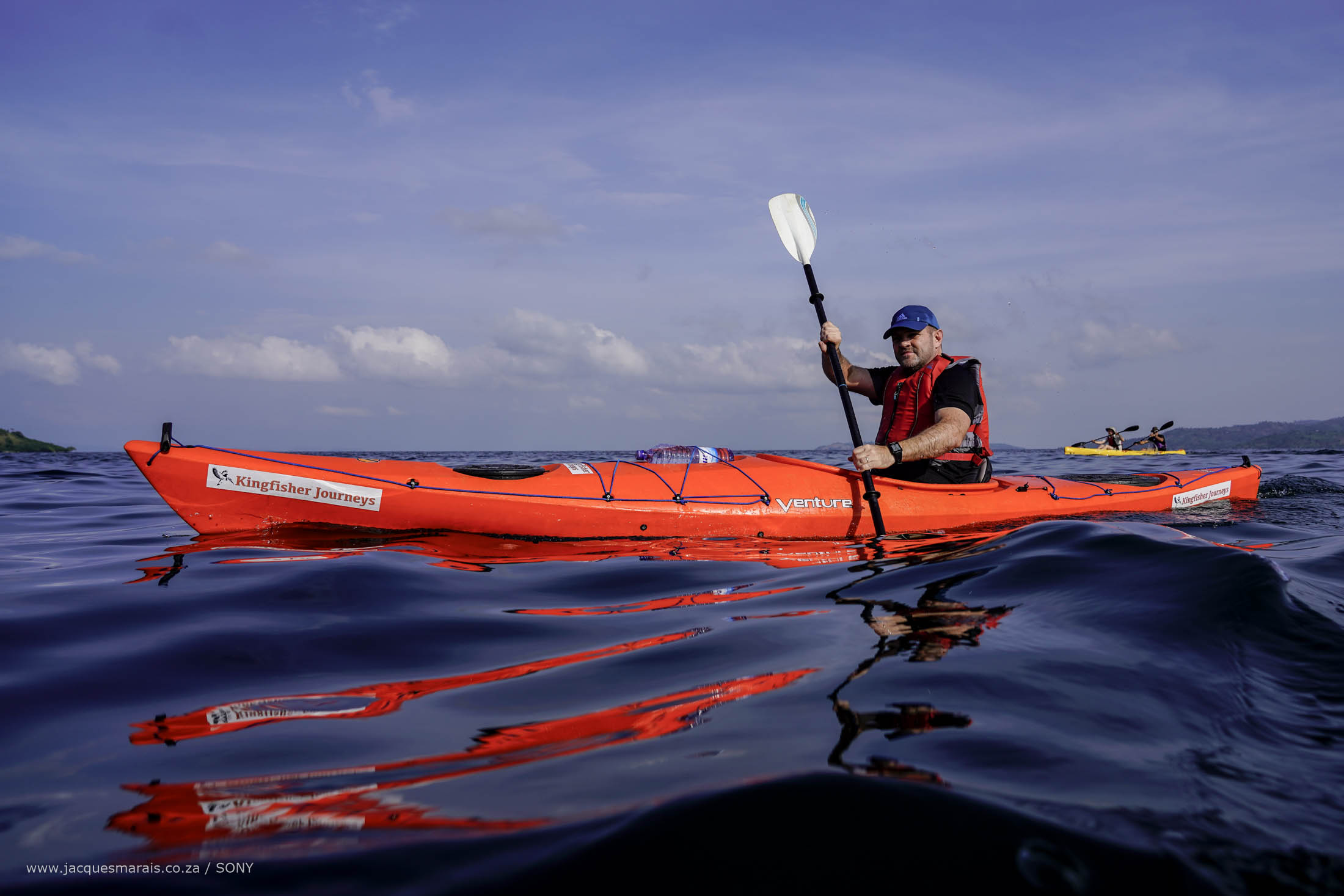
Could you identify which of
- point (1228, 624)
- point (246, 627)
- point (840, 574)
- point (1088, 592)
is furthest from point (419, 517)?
point (1228, 624)

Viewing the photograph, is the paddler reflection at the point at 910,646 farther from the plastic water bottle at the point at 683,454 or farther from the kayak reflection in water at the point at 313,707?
the plastic water bottle at the point at 683,454

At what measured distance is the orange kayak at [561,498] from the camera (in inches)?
229

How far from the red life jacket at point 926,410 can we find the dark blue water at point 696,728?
2419mm

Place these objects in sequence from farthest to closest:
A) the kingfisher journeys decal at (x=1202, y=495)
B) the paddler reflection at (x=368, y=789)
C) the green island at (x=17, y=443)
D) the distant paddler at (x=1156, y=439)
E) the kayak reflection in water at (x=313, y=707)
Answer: the green island at (x=17, y=443), the distant paddler at (x=1156, y=439), the kingfisher journeys decal at (x=1202, y=495), the kayak reflection in water at (x=313, y=707), the paddler reflection at (x=368, y=789)

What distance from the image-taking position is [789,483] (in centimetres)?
641

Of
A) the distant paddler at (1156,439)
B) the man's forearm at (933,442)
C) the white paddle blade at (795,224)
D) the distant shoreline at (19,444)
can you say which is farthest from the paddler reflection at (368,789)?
the distant shoreline at (19,444)

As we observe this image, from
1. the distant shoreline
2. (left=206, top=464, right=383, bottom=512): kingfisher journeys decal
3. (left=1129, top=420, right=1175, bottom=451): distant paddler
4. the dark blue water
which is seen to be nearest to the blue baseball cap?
the dark blue water

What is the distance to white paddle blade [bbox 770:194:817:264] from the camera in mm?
8195

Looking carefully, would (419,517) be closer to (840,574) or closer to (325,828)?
(840,574)

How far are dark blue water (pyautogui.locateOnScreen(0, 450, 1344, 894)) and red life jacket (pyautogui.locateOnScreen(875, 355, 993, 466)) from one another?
242cm

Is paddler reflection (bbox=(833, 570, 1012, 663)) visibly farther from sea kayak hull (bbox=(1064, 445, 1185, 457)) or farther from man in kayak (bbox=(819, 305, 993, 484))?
sea kayak hull (bbox=(1064, 445, 1185, 457))

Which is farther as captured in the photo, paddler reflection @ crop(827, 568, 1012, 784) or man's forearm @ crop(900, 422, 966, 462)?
man's forearm @ crop(900, 422, 966, 462)

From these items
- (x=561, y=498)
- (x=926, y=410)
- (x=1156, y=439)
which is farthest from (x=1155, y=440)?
(x=561, y=498)

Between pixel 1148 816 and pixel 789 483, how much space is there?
5.10 meters
